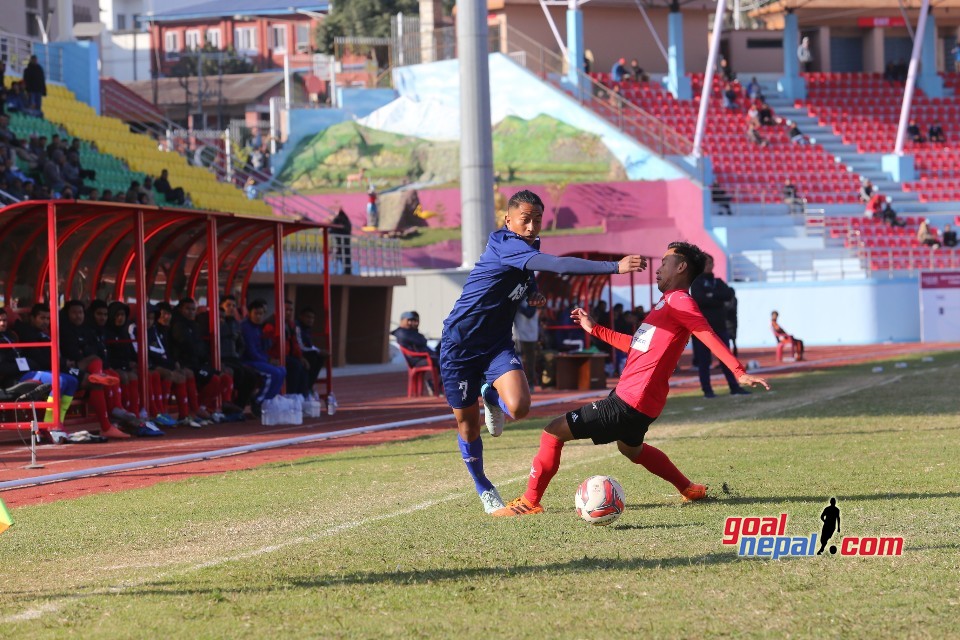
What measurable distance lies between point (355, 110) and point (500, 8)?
7.82 meters

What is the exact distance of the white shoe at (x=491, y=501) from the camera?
8547 millimetres

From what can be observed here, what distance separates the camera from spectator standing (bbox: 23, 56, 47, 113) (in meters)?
33.4

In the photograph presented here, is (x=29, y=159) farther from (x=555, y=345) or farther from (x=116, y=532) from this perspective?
(x=116, y=532)

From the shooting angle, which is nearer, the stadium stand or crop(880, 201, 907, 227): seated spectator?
the stadium stand

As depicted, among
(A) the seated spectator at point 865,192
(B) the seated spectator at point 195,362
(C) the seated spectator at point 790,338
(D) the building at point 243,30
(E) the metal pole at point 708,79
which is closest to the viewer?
(B) the seated spectator at point 195,362

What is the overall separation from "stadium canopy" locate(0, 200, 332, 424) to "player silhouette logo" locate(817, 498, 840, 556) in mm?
10614

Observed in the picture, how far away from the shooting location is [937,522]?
7.63 metres

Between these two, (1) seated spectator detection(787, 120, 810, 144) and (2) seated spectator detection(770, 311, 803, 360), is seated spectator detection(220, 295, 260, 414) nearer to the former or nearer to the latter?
(2) seated spectator detection(770, 311, 803, 360)

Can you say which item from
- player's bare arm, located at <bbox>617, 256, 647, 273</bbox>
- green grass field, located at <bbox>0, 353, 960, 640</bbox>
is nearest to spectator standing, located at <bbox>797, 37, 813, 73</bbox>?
green grass field, located at <bbox>0, 353, 960, 640</bbox>

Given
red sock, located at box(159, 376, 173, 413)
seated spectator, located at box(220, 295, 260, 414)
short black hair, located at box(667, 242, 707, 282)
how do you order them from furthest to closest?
seated spectator, located at box(220, 295, 260, 414), red sock, located at box(159, 376, 173, 413), short black hair, located at box(667, 242, 707, 282)

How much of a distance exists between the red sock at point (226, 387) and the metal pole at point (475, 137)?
48.1 feet

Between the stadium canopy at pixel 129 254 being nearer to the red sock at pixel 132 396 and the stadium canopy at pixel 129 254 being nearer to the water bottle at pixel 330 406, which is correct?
the red sock at pixel 132 396

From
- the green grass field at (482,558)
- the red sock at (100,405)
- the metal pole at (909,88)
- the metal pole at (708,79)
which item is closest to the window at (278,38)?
the metal pole at (708,79)

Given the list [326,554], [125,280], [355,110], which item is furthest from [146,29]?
[326,554]
